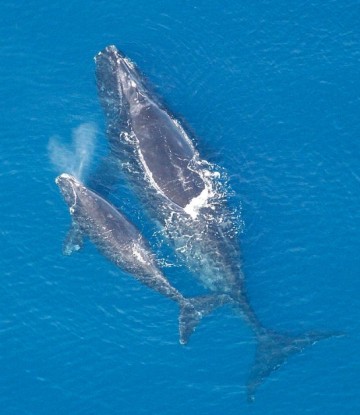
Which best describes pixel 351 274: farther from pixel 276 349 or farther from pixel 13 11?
pixel 13 11

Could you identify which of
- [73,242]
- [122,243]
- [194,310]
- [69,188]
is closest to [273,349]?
[194,310]

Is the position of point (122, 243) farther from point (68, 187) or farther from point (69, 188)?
point (68, 187)

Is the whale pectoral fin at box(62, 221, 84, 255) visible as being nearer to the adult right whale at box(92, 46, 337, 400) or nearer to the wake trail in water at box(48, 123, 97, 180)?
the adult right whale at box(92, 46, 337, 400)

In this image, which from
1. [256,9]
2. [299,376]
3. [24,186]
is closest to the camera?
[299,376]

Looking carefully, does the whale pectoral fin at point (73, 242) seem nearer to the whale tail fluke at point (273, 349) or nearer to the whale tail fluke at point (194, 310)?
the whale tail fluke at point (194, 310)

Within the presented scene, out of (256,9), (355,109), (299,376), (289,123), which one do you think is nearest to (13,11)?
(256,9)

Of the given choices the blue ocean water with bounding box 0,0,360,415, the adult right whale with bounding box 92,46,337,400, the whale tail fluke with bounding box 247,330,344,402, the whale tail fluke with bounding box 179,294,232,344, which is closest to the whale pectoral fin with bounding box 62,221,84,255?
the blue ocean water with bounding box 0,0,360,415
